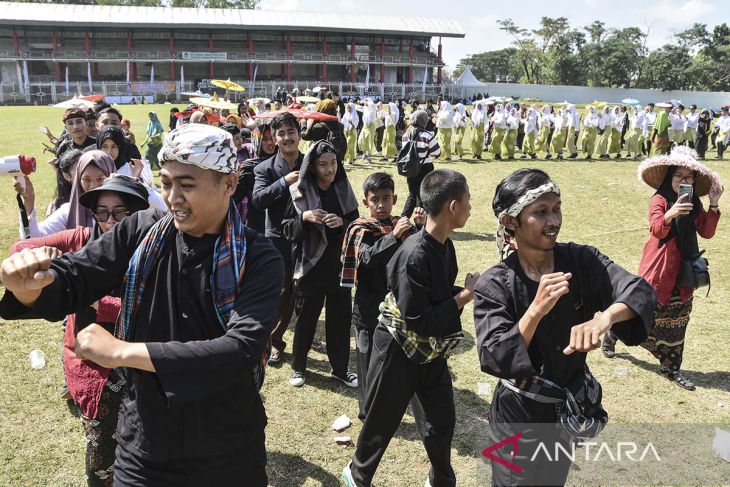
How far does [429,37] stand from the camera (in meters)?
58.8

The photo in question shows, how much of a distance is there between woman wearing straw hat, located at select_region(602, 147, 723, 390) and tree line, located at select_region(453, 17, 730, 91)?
59.4 m

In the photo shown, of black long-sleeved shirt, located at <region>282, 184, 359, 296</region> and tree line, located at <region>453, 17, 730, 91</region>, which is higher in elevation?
tree line, located at <region>453, 17, 730, 91</region>

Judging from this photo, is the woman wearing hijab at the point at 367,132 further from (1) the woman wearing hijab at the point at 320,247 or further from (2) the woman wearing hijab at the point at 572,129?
(1) the woman wearing hijab at the point at 320,247

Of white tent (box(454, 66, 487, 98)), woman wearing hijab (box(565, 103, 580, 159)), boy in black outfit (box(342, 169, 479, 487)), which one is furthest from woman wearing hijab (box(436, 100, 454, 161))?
white tent (box(454, 66, 487, 98))

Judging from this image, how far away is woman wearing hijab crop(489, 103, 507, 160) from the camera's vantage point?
57.6 feet

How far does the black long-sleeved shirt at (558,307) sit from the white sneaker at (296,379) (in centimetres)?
265

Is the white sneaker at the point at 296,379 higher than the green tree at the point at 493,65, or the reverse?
the green tree at the point at 493,65

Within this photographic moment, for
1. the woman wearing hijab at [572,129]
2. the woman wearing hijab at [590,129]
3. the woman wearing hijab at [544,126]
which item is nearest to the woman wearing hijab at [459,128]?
the woman wearing hijab at [544,126]

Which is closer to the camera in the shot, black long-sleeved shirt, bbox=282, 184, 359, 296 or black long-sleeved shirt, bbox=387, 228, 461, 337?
black long-sleeved shirt, bbox=387, 228, 461, 337

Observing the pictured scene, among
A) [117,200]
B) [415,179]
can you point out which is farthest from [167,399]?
[415,179]

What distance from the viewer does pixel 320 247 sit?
14.8 feet

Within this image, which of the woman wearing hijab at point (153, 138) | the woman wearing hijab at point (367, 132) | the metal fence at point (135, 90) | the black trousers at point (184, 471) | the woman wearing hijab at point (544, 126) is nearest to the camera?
the black trousers at point (184, 471)

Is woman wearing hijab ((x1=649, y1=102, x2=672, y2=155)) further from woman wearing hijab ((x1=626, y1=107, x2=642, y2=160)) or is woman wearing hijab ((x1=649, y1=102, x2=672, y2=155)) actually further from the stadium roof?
the stadium roof

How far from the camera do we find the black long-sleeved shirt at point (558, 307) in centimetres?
217
